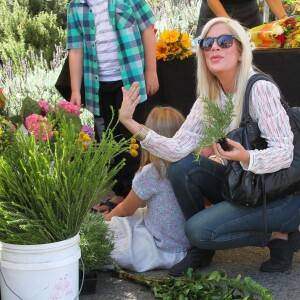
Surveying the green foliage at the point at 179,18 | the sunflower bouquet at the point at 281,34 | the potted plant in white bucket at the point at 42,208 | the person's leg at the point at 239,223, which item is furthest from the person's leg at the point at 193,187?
the green foliage at the point at 179,18

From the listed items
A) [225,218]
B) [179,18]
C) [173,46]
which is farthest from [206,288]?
[179,18]

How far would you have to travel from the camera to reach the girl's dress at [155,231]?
349 centimetres

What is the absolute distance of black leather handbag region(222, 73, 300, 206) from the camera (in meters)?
3.13

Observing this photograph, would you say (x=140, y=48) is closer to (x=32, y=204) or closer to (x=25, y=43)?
(x=32, y=204)

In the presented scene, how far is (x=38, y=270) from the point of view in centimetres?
261

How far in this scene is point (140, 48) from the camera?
4199mm

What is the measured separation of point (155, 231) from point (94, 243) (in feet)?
1.55

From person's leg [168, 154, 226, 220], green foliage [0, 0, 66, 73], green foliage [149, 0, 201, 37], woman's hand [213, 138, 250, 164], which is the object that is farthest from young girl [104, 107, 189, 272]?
green foliage [0, 0, 66, 73]

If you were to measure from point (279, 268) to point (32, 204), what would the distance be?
1.36m

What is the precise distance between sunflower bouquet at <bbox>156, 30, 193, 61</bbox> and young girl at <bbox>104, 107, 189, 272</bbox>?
1236 mm

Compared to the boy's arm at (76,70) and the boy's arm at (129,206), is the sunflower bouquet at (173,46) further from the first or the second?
the boy's arm at (129,206)

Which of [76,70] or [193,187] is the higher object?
[76,70]

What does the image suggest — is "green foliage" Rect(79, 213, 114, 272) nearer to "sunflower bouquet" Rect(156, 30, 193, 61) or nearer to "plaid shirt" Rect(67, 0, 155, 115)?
"plaid shirt" Rect(67, 0, 155, 115)

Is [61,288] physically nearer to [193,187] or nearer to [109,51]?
[193,187]
